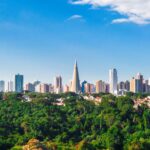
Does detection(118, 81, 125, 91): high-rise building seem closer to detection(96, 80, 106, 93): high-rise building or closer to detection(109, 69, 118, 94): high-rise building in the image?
detection(109, 69, 118, 94): high-rise building

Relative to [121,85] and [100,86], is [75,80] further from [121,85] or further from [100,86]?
[121,85]

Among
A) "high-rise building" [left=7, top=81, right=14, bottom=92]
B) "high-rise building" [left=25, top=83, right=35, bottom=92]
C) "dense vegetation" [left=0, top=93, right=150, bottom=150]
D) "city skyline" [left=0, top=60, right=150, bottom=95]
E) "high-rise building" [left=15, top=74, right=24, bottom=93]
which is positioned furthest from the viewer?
"high-rise building" [left=7, top=81, right=14, bottom=92]

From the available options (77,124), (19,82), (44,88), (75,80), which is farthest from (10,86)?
(77,124)

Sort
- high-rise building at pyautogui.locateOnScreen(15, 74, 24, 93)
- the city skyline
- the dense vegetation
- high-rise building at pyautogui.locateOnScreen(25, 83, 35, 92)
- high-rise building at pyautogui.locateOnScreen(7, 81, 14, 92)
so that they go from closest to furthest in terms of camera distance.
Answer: the dense vegetation, the city skyline, high-rise building at pyautogui.locateOnScreen(25, 83, 35, 92), high-rise building at pyautogui.locateOnScreen(15, 74, 24, 93), high-rise building at pyautogui.locateOnScreen(7, 81, 14, 92)

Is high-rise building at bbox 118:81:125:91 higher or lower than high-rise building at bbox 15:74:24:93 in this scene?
lower

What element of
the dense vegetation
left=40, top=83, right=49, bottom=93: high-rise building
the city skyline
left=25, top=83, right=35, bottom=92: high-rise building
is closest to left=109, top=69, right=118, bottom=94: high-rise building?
the city skyline

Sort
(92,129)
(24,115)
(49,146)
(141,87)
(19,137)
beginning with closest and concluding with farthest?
1. (49,146)
2. (19,137)
3. (92,129)
4. (24,115)
5. (141,87)

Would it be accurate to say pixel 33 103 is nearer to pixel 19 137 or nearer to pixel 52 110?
pixel 52 110

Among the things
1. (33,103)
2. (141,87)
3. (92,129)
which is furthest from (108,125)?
(141,87)
